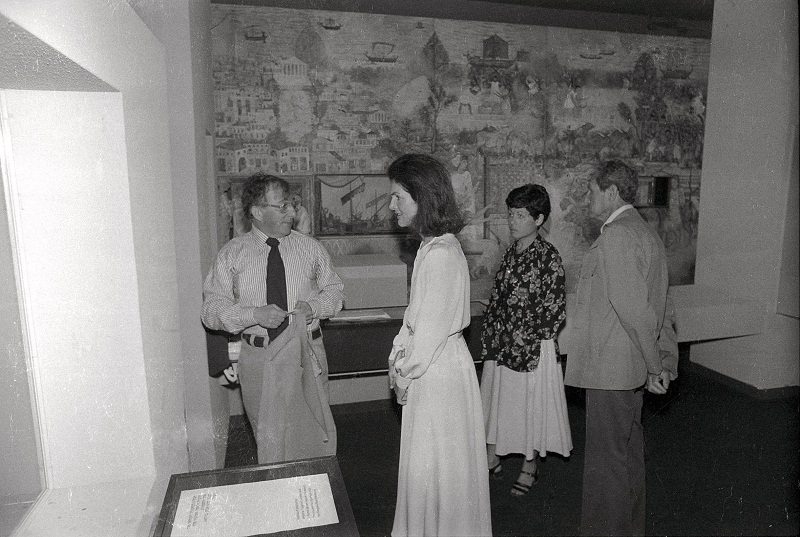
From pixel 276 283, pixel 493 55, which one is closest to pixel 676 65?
pixel 493 55

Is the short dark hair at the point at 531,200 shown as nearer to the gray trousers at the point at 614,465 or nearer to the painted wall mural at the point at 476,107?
the gray trousers at the point at 614,465

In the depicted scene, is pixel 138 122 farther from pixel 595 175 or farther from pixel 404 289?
pixel 404 289

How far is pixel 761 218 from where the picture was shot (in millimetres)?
5211

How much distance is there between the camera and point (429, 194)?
8.21ft

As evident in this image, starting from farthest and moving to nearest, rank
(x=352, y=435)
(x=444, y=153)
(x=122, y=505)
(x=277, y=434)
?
(x=444, y=153), (x=352, y=435), (x=277, y=434), (x=122, y=505)

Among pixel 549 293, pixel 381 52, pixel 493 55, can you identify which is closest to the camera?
pixel 549 293

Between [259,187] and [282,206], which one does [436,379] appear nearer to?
[282,206]

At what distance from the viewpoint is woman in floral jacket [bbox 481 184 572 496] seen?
3.50 meters

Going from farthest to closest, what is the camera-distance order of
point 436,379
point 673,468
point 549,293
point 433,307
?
1. point 673,468
2. point 549,293
3. point 436,379
4. point 433,307

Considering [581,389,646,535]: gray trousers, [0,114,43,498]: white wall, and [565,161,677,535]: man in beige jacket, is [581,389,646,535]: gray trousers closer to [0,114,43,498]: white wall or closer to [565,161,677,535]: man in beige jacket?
[565,161,677,535]: man in beige jacket

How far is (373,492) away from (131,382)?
2024 mm

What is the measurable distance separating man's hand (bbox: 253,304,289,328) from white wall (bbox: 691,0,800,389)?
13.9 feet

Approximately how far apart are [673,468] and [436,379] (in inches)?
92.0

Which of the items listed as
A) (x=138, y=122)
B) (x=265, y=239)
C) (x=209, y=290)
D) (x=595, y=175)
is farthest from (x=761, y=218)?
(x=138, y=122)
